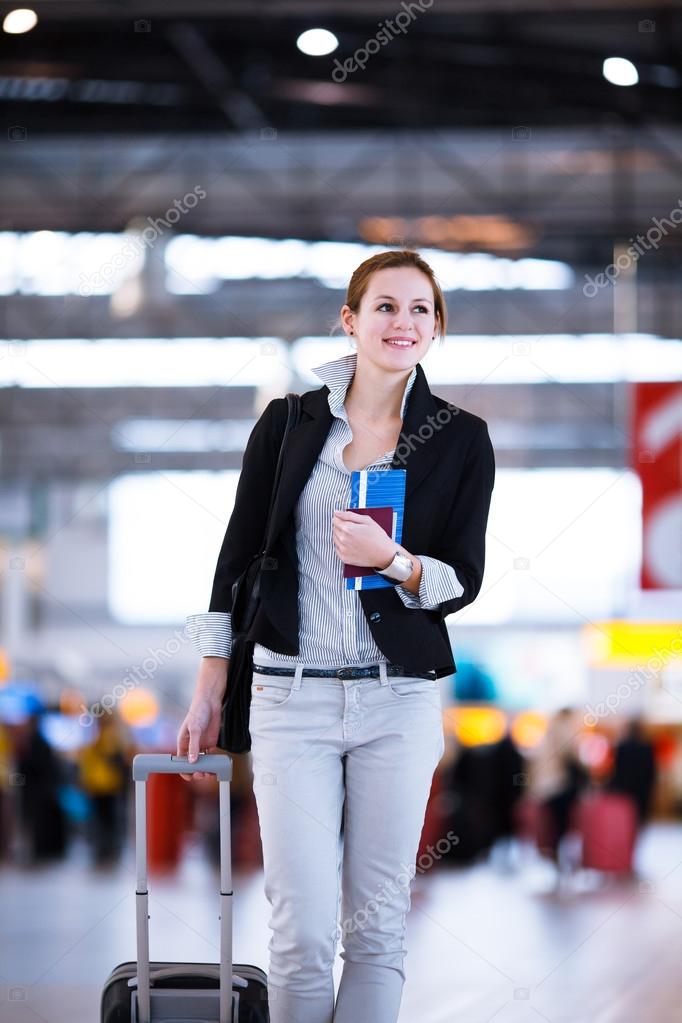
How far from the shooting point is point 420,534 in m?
2.52

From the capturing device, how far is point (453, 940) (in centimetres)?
602

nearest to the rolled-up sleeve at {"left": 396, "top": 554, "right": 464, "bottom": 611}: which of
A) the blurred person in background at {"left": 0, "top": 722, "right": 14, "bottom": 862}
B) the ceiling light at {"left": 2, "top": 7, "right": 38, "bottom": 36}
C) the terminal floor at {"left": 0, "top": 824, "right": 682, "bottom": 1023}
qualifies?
the terminal floor at {"left": 0, "top": 824, "right": 682, "bottom": 1023}

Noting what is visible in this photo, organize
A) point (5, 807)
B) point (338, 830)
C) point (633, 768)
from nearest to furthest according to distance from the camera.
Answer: point (338, 830), point (5, 807), point (633, 768)

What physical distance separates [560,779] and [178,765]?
380 inches

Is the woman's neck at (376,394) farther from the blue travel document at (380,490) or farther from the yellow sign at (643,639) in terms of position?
the yellow sign at (643,639)

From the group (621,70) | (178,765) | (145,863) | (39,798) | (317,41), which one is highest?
(317,41)

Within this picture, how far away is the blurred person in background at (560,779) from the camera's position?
11.3m

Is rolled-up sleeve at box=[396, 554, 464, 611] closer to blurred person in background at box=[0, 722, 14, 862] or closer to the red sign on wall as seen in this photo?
the red sign on wall

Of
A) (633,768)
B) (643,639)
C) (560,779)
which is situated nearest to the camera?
(560,779)

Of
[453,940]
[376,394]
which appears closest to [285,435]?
[376,394]

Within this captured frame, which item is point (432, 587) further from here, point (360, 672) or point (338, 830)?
point (338, 830)

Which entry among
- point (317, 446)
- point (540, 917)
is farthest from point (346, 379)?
point (540, 917)

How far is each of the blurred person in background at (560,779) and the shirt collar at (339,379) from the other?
29.6 ft

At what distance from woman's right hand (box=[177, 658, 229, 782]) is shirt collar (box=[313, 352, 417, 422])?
502mm
